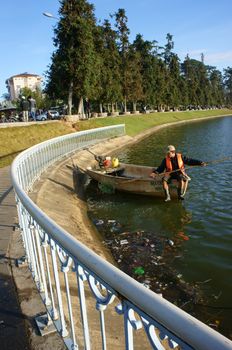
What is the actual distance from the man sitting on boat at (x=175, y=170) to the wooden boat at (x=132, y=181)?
262mm

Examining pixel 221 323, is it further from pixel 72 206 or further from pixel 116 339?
pixel 72 206

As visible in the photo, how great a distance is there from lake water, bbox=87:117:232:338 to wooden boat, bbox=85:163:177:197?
1.33 ft

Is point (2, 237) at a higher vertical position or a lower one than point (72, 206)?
higher

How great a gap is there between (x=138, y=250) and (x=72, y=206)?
5119 millimetres

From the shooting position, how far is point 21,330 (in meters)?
4.18

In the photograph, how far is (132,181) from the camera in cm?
1711

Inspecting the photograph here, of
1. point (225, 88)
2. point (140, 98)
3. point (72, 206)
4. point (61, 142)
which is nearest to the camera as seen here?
point (72, 206)

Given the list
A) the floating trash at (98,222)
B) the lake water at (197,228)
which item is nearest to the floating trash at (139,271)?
the lake water at (197,228)

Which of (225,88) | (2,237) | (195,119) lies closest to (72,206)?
(2,237)

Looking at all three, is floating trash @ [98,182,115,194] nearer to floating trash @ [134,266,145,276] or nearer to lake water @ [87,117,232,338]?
lake water @ [87,117,232,338]

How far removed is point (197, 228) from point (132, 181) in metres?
5.17

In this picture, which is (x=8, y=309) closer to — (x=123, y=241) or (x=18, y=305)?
(x=18, y=305)

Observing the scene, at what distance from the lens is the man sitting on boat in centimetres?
1546

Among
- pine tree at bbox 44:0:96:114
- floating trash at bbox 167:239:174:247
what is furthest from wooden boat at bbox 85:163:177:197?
pine tree at bbox 44:0:96:114
